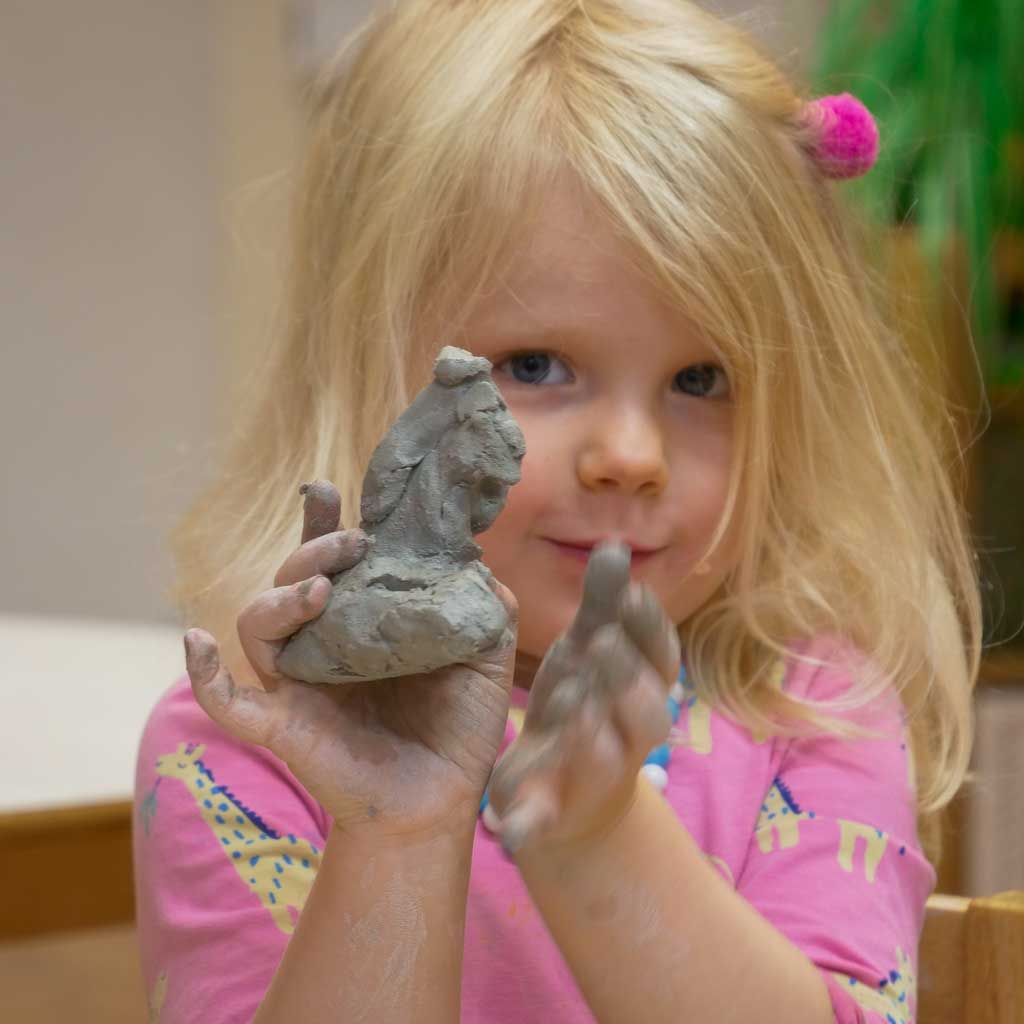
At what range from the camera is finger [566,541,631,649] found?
61cm

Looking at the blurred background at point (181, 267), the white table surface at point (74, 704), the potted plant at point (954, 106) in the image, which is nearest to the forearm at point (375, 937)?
the white table surface at point (74, 704)

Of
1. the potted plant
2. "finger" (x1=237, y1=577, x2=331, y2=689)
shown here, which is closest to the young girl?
"finger" (x1=237, y1=577, x2=331, y2=689)

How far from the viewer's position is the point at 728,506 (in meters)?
0.94

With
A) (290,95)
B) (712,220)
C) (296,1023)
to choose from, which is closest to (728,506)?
(712,220)

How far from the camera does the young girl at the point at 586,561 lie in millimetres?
713

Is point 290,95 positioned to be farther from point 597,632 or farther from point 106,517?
point 597,632

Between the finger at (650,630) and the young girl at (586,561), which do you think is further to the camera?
the young girl at (586,561)

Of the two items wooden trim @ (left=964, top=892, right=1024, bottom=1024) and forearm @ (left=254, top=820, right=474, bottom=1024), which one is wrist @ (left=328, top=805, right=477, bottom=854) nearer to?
forearm @ (left=254, top=820, right=474, bottom=1024)

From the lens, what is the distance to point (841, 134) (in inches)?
39.5

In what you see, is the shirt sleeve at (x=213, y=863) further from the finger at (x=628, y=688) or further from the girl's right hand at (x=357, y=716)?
the finger at (x=628, y=688)

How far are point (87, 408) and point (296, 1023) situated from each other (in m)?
2.31

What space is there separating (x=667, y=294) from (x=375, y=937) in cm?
42

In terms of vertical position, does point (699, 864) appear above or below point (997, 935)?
above

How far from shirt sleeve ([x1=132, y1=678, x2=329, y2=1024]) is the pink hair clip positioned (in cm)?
56
